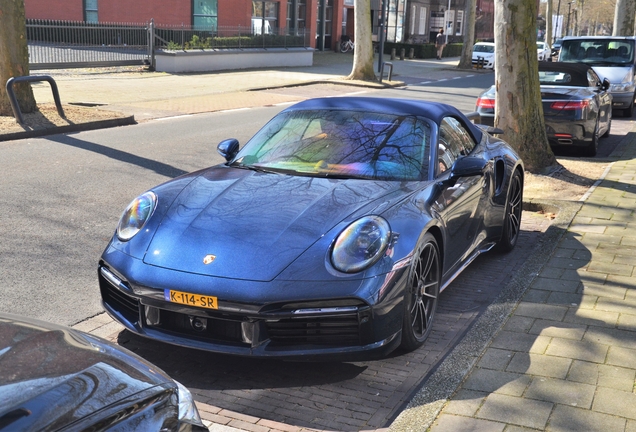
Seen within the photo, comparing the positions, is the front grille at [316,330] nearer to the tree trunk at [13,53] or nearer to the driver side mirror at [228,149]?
the driver side mirror at [228,149]

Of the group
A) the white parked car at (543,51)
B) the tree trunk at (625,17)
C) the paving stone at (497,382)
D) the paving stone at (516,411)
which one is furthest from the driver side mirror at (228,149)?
the white parked car at (543,51)

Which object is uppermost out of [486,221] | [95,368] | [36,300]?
[95,368]

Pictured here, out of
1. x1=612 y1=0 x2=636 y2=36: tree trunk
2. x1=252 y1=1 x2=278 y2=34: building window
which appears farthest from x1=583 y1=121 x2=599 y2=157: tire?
x1=252 y1=1 x2=278 y2=34: building window

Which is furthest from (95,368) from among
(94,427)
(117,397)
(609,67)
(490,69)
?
(490,69)

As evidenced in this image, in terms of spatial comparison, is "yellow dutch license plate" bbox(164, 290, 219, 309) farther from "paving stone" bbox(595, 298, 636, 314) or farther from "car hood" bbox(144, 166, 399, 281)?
"paving stone" bbox(595, 298, 636, 314)

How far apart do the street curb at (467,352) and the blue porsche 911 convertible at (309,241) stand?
0.98 ft

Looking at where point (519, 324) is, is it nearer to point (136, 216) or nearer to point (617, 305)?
point (617, 305)

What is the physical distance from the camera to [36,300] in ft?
18.0

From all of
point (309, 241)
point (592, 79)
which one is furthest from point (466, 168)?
point (592, 79)

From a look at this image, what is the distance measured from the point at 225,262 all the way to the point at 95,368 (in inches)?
70.2

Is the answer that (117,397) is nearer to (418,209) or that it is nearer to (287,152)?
(418,209)

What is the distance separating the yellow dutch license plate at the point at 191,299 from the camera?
411cm

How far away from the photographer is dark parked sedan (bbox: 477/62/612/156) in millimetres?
12031

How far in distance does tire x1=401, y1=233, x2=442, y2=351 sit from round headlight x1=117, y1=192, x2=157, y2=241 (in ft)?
5.41
